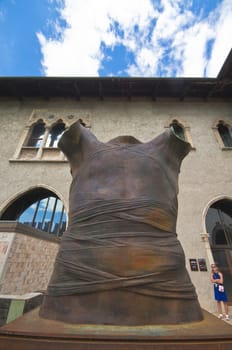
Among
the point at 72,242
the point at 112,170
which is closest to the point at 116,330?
the point at 72,242

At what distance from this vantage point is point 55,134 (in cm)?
628

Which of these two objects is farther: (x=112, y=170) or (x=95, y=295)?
(x=112, y=170)

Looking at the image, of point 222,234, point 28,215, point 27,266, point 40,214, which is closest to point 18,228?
point 27,266

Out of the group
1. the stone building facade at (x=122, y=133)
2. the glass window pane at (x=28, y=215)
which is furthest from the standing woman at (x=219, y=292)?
the glass window pane at (x=28, y=215)

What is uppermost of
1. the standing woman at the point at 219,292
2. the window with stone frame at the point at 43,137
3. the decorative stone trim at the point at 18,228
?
the window with stone frame at the point at 43,137

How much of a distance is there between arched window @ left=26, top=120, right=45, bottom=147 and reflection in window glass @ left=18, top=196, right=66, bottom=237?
2.15 metres

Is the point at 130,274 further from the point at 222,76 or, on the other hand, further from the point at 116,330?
the point at 222,76

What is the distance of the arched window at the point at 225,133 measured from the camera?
20.0 ft

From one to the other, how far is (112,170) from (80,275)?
0.45 m

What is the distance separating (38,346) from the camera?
0.43 meters

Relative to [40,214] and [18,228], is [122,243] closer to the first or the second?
[18,228]

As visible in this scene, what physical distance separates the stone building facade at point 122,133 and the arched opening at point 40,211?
31 mm

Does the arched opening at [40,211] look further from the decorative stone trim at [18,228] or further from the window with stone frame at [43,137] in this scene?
the decorative stone trim at [18,228]

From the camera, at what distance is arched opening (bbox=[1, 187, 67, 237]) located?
16.0ft
